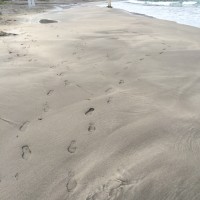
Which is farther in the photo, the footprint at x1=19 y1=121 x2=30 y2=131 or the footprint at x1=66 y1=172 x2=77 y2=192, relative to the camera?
the footprint at x1=19 y1=121 x2=30 y2=131

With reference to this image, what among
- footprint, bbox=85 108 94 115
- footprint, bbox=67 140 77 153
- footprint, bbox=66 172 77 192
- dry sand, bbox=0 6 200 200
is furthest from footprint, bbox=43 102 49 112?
footprint, bbox=66 172 77 192

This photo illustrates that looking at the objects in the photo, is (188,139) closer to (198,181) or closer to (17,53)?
(198,181)

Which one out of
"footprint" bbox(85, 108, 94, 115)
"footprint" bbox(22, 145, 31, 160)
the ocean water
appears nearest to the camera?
"footprint" bbox(22, 145, 31, 160)

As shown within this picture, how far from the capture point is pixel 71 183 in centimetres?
197

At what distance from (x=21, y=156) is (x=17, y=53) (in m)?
3.08

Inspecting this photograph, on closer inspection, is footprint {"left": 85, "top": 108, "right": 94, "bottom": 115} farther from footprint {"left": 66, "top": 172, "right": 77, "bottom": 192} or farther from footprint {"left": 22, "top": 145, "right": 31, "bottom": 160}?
footprint {"left": 66, "top": 172, "right": 77, "bottom": 192}

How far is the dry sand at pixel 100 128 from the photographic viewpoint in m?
1.93

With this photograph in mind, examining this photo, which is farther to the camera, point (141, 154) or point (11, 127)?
point (11, 127)

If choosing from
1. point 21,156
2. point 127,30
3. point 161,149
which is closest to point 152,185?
point 161,149

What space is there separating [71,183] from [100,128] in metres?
0.67

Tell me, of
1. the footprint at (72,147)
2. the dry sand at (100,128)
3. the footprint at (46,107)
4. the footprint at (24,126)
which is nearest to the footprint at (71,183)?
the dry sand at (100,128)

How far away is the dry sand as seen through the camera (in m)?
1.93

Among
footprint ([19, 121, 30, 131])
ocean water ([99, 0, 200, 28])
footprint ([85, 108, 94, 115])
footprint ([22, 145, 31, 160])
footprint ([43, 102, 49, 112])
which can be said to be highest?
footprint ([85, 108, 94, 115])

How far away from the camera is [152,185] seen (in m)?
1.87
